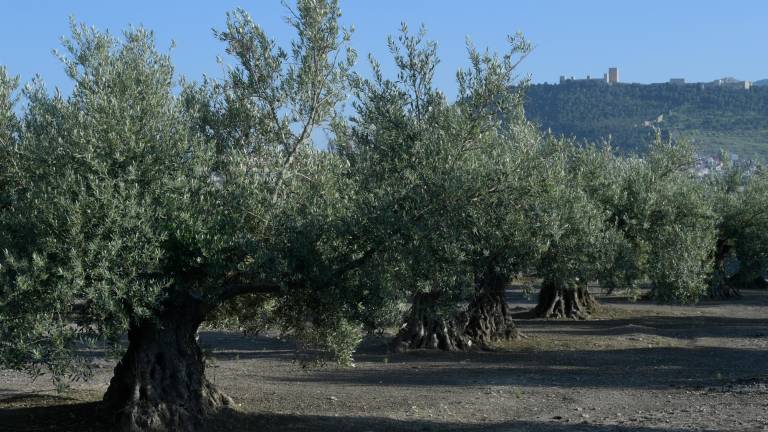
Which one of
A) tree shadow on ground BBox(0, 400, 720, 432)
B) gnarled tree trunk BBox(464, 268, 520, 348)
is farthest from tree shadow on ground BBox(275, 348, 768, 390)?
tree shadow on ground BBox(0, 400, 720, 432)

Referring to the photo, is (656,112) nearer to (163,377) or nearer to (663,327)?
(663,327)

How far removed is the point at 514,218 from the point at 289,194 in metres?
3.60

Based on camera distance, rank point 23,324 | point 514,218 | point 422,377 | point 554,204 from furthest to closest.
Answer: point 422,377 → point 554,204 → point 514,218 → point 23,324

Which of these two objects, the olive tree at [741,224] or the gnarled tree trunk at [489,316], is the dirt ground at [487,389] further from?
the olive tree at [741,224]

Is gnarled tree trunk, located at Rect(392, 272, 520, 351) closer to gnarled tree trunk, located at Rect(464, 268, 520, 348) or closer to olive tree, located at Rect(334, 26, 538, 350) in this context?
gnarled tree trunk, located at Rect(464, 268, 520, 348)

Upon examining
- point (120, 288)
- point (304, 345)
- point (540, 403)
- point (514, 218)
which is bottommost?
point (540, 403)

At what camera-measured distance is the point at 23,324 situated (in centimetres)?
1109

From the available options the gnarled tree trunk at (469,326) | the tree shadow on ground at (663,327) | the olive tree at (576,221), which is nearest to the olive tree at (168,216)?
the olive tree at (576,221)

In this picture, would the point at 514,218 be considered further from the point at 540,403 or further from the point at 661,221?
the point at 661,221

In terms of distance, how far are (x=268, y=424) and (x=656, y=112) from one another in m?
127

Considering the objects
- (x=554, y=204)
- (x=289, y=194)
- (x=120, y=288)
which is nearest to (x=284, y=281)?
(x=289, y=194)

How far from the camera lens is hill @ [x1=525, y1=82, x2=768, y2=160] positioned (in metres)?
119

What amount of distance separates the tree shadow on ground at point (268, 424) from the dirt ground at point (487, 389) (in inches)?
0.9

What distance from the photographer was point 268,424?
15.0 metres
